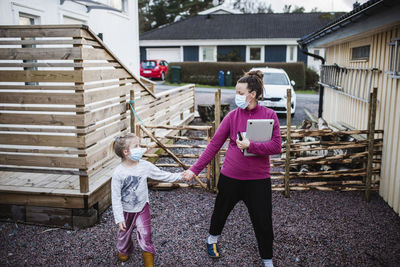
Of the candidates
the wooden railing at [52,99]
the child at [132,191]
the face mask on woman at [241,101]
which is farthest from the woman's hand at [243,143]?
the wooden railing at [52,99]

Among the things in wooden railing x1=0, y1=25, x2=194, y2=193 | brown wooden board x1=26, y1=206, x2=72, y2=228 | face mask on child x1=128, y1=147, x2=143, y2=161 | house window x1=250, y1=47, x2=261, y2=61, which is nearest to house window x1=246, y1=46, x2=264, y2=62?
house window x1=250, y1=47, x2=261, y2=61

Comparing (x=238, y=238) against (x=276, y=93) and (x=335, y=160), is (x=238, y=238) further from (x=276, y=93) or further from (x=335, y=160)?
(x=276, y=93)

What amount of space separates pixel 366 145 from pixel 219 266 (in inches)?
133

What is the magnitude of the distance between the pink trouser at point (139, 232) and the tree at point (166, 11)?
46705 millimetres

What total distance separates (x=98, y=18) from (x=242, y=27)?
2415 cm

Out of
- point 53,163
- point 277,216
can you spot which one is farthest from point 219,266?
point 53,163

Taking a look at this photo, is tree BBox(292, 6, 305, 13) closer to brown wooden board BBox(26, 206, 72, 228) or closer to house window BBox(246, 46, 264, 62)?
house window BBox(246, 46, 264, 62)

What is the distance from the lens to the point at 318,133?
19.4ft

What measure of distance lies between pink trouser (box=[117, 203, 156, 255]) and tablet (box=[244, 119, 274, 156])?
129 centimetres

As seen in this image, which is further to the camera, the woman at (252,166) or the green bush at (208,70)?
the green bush at (208,70)

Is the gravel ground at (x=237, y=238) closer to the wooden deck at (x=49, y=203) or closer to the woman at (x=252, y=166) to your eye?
the wooden deck at (x=49, y=203)

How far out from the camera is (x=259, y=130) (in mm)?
3377

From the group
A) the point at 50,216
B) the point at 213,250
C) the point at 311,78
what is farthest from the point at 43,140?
the point at 311,78

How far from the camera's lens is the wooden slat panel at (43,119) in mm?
4520
